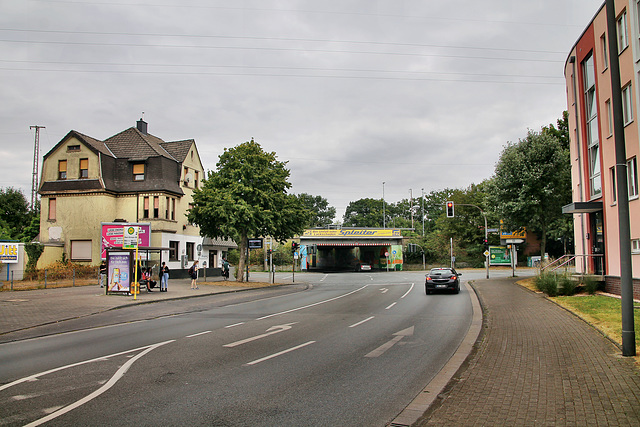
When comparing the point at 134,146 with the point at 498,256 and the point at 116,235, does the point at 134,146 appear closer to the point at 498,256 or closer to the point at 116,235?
the point at 116,235

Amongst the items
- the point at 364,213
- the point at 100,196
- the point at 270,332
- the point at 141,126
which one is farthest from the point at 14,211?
the point at 364,213

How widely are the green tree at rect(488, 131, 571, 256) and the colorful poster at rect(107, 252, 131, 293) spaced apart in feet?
73.7

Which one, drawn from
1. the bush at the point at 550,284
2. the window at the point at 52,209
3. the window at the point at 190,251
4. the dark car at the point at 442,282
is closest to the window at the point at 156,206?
the window at the point at 190,251

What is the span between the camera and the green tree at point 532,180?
29906 millimetres

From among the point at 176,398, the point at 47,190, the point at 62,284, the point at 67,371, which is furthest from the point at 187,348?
the point at 47,190

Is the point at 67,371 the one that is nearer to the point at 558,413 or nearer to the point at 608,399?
the point at 558,413

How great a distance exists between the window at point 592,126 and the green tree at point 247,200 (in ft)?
62.1

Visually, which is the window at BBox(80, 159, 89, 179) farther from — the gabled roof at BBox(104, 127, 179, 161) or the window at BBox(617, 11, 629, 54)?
the window at BBox(617, 11, 629, 54)

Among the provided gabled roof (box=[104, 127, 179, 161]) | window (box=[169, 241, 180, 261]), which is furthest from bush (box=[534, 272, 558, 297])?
gabled roof (box=[104, 127, 179, 161])

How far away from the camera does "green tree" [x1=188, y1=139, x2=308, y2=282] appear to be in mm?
32438

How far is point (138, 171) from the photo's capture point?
1644 inches

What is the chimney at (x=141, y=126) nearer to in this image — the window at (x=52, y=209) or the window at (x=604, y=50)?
the window at (x=52, y=209)

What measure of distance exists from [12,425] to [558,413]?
6082 millimetres

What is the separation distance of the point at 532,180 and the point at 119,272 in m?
24.0
